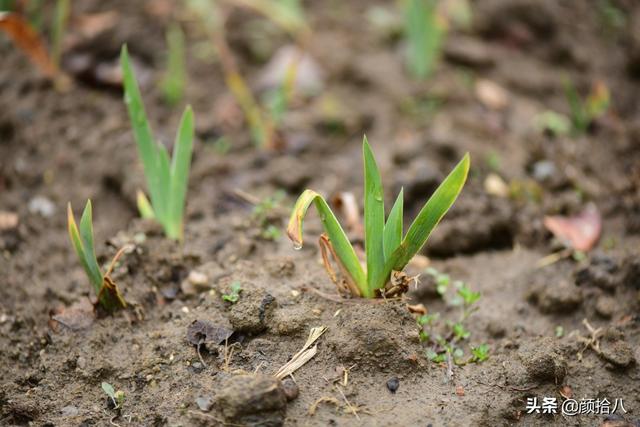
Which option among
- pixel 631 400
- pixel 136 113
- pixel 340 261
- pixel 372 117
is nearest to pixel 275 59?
pixel 372 117

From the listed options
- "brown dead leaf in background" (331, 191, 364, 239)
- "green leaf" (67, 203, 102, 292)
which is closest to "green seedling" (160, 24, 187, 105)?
"brown dead leaf in background" (331, 191, 364, 239)

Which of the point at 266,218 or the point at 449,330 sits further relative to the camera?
the point at 266,218

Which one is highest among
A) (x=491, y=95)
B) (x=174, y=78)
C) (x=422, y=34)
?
(x=422, y=34)

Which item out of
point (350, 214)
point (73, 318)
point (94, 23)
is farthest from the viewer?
point (94, 23)

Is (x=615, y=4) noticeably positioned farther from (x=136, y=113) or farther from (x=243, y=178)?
(x=136, y=113)

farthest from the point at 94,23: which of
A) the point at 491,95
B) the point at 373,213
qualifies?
the point at 373,213

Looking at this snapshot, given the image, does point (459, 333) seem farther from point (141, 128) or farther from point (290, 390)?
point (141, 128)
